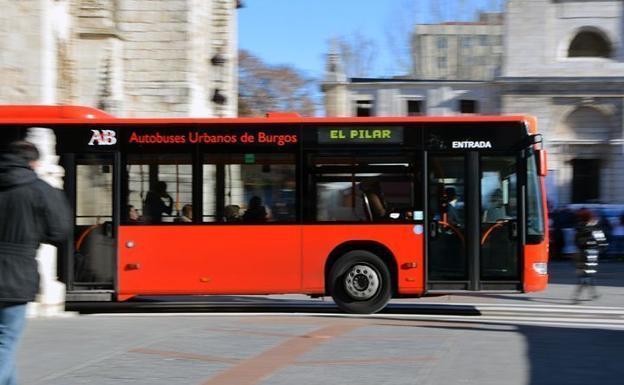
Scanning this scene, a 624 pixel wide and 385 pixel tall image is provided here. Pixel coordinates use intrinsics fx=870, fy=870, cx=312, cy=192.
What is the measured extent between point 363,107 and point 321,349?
54.7 metres

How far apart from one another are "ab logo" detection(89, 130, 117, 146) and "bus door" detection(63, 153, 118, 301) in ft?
0.58

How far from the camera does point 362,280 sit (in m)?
13.5

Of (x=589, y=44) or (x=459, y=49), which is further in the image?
(x=459, y=49)

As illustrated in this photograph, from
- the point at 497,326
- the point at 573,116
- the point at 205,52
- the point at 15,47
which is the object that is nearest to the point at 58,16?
the point at 15,47

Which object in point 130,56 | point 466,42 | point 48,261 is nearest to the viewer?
point 48,261

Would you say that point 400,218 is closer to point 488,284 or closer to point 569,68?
point 488,284

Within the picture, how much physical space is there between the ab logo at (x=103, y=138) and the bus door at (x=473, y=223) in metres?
4.97

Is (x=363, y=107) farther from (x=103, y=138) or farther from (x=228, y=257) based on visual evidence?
(x=228, y=257)

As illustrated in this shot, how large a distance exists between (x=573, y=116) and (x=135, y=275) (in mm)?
41760

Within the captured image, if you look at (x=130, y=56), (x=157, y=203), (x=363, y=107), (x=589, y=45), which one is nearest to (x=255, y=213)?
(x=157, y=203)

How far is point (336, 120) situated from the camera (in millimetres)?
13602

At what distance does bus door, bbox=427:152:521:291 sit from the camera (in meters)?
13.3

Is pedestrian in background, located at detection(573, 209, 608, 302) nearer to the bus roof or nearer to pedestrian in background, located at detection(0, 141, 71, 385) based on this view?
the bus roof

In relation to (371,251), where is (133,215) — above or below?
above
